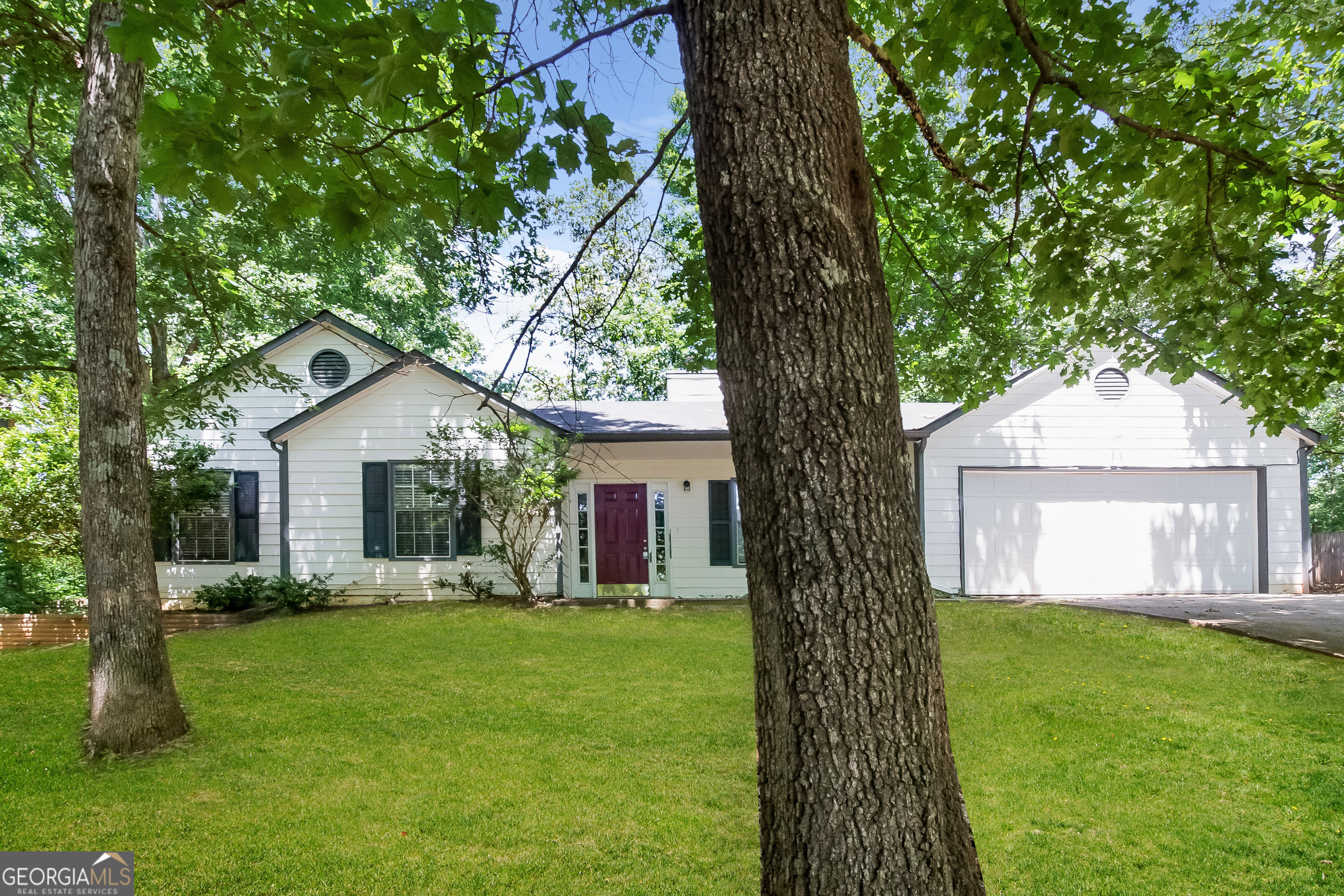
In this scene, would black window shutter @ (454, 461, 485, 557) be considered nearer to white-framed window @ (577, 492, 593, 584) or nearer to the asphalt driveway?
white-framed window @ (577, 492, 593, 584)

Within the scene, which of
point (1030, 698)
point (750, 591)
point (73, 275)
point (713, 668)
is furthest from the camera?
point (73, 275)

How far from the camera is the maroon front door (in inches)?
521

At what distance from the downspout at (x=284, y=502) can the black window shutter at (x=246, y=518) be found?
51 centimetres

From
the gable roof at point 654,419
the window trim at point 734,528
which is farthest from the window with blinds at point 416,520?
the window trim at point 734,528

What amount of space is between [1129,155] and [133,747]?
7.27 metres

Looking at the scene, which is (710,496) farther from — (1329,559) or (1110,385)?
(1329,559)

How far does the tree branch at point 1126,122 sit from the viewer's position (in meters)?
3.21

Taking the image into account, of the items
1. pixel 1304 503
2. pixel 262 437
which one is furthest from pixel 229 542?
pixel 1304 503

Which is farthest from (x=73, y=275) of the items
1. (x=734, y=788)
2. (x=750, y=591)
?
(x=750, y=591)

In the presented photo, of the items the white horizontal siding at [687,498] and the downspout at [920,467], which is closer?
the white horizontal siding at [687,498]

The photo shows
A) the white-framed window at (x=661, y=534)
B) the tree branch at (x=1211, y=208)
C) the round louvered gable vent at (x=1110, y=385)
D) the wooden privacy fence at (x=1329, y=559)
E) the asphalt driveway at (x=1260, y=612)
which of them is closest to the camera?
the tree branch at (x=1211, y=208)

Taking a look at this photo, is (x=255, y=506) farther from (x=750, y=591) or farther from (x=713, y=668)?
(x=750, y=591)

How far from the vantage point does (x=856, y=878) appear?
188 centimetres

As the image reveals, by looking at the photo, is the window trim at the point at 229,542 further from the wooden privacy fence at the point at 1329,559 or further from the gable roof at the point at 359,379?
the wooden privacy fence at the point at 1329,559
